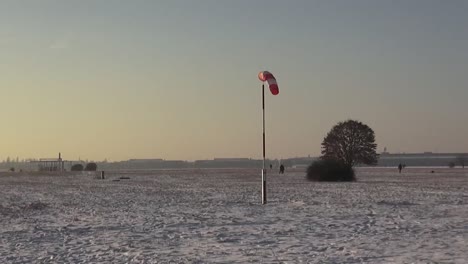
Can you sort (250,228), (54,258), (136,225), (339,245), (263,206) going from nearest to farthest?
(54,258) → (339,245) → (250,228) → (136,225) → (263,206)

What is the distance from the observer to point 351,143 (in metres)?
88.2

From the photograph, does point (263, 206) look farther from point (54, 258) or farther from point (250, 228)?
point (54, 258)

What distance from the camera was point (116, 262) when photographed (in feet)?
32.3

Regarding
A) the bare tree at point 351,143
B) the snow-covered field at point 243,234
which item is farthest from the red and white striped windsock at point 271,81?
the bare tree at point 351,143

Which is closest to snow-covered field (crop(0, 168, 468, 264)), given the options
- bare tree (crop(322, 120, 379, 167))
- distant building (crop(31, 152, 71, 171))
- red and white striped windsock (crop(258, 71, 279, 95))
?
red and white striped windsock (crop(258, 71, 279, 95))

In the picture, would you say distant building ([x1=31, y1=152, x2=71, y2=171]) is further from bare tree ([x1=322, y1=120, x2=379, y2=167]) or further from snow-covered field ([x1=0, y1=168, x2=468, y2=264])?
snow-covered field ([x1=0, y1=168, x2=468, y2=264])

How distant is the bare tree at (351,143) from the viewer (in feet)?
287

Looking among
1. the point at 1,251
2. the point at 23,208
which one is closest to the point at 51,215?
the point at 23,208

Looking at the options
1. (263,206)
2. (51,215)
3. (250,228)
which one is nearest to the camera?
(250,228)

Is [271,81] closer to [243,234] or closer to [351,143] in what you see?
[243,234]

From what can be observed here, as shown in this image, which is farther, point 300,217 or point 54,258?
point 300,217

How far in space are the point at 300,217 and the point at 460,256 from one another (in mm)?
6979

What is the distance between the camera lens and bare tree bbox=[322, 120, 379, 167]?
287ft

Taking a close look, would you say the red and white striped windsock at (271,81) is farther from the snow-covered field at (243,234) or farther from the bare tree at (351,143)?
the bare tree at (351,143)
